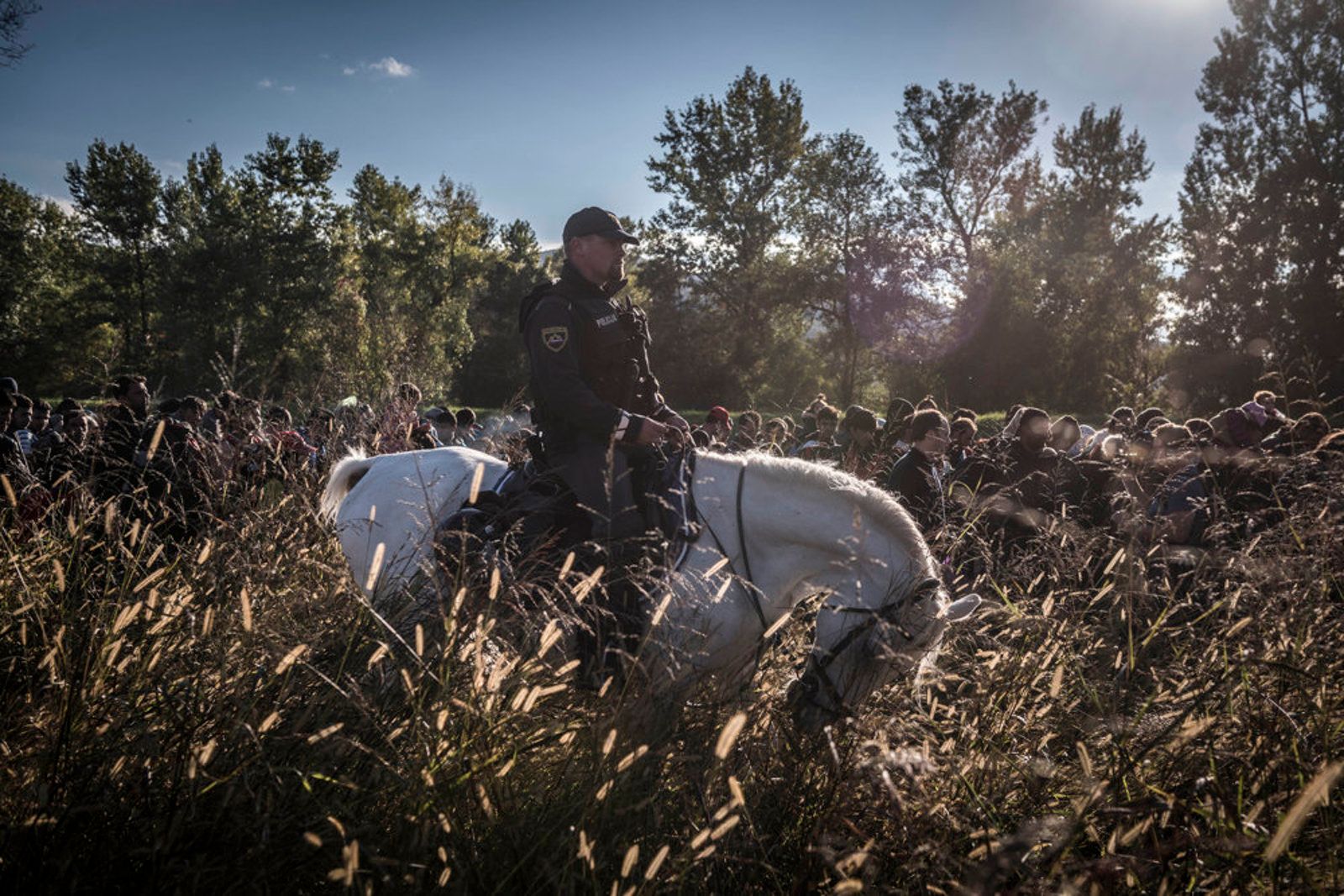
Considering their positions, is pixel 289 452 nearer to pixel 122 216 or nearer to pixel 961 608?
pixel 961 608

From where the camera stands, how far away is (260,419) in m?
4.84

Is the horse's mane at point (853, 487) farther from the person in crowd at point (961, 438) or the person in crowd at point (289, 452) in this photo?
the person in crowd at point (961, 438)

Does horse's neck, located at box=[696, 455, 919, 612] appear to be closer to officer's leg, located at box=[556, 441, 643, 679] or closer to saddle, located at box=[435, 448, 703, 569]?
saddle, located at box=[435, 448, 703, 569]

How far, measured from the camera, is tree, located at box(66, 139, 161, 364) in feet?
152

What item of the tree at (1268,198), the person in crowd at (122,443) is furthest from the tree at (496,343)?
the person in crowd at (122,443)

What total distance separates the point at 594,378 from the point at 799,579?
1.50 meters

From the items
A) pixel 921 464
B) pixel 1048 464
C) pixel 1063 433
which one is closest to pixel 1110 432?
pixel 1063 433

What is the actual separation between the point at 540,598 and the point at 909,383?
122ft

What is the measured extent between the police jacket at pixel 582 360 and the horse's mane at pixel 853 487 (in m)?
0.61

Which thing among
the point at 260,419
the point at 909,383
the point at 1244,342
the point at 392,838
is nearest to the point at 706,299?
the point at 909,383

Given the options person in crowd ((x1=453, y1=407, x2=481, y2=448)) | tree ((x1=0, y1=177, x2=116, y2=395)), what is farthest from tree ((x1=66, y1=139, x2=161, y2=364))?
person in crowd ((x1=453, y1=407, x2=481, y2=448))

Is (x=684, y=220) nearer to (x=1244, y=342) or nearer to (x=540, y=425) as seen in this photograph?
(x=1244, y=342)

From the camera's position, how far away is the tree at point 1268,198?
30.1m

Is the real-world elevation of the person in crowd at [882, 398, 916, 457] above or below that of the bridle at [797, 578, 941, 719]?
above
